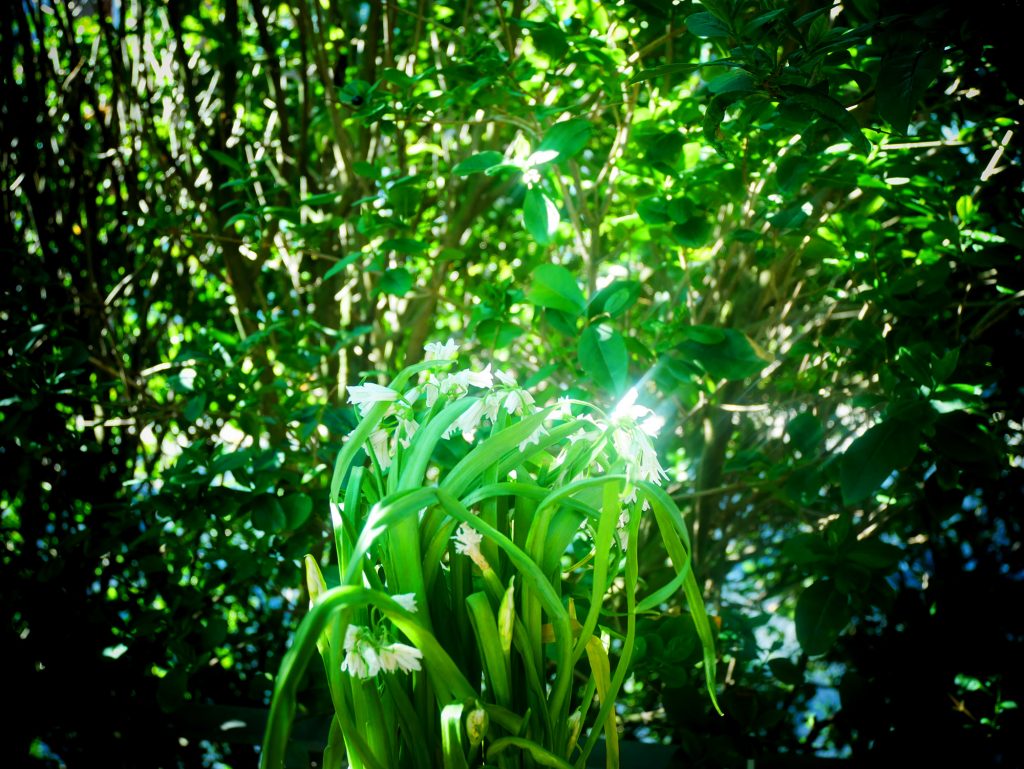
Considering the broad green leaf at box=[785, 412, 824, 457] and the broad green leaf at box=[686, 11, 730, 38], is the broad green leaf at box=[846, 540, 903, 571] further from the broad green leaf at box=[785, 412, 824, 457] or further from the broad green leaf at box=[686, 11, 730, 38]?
the broad green leaf at box=[686, 11, 730, 38]

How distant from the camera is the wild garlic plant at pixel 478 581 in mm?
591

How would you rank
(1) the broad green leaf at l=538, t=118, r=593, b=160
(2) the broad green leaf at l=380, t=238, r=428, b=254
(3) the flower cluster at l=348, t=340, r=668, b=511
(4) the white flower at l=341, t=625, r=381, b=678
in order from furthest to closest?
(2) the broad green leaf at l=380, t=238, r=428, b=254
(1) the broad green leaf at l=538, t=118, r=593, b=160
(3) the flower cluster at l=348, t=340, r=668, b=511
(4) the white flower at l=341, t=625, r=381, b=678

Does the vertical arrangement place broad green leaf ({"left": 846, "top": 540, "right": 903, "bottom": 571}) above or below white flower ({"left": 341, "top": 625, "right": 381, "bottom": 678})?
below

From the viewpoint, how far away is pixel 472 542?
65 cm

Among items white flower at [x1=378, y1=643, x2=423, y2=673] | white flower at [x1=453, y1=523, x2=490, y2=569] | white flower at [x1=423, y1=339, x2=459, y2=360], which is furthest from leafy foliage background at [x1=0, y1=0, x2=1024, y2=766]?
white flower at [x1=378, y1=643, x2=423, y2=673]

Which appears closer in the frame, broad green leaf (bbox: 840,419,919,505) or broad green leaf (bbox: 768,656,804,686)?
broad green leaf (bbox: 840,419,919,505)

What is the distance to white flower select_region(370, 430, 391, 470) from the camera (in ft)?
2.39

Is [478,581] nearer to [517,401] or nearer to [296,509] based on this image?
[517,401]

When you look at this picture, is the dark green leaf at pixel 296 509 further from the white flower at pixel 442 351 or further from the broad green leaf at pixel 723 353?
the broad green leaf at pixel 723 353

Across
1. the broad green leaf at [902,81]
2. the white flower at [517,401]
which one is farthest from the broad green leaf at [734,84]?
the white flower at [517,401]

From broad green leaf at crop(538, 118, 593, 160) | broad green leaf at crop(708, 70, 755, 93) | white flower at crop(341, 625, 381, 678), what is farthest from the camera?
broad green leaf at crop(538, 118, 593, 160)

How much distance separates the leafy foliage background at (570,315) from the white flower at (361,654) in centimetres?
49

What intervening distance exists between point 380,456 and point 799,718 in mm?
1318

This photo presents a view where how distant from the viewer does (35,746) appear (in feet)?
5.21
